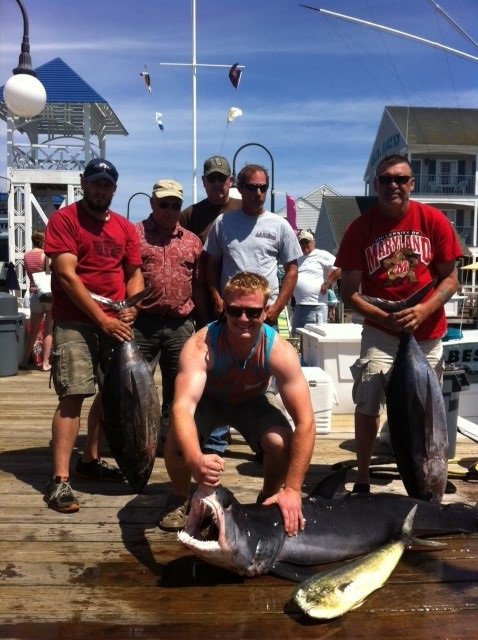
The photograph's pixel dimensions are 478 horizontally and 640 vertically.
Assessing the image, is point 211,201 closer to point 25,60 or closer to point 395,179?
point 395,179

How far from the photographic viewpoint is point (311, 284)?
333 inches

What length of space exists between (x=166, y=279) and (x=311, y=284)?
4501mm

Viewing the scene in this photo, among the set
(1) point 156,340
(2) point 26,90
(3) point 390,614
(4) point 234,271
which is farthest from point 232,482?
(2) point 26,90

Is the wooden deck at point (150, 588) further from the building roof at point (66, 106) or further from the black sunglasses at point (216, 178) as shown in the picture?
the building roof at point (66, 106)

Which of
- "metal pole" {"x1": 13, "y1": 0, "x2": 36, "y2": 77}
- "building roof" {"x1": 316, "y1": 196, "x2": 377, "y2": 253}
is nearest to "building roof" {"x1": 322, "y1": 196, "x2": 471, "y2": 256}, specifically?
"building roof" {"x1": 316, "y1": 196, "x2": 377, "y2": 253}

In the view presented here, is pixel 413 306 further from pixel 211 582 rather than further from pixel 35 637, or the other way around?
pixel 35 637

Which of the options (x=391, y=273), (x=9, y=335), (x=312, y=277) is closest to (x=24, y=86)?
(x=9, y=335)

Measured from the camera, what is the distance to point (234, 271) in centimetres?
418

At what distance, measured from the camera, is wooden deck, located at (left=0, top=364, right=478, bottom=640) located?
2.33 metres

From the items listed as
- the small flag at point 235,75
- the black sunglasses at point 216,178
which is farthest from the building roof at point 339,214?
the black sunglasses at point 216,178

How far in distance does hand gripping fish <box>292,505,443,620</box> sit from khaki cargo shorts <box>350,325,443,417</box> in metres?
1.02

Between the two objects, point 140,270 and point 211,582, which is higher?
point 140,270

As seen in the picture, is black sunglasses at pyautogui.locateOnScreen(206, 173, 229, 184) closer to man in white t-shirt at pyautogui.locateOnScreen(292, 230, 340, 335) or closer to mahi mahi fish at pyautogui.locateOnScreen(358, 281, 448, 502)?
mahi mahi fish at pyautogui.locateOnScreen(358, 281, 448, 502)

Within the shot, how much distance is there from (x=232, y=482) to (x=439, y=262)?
1784mm
